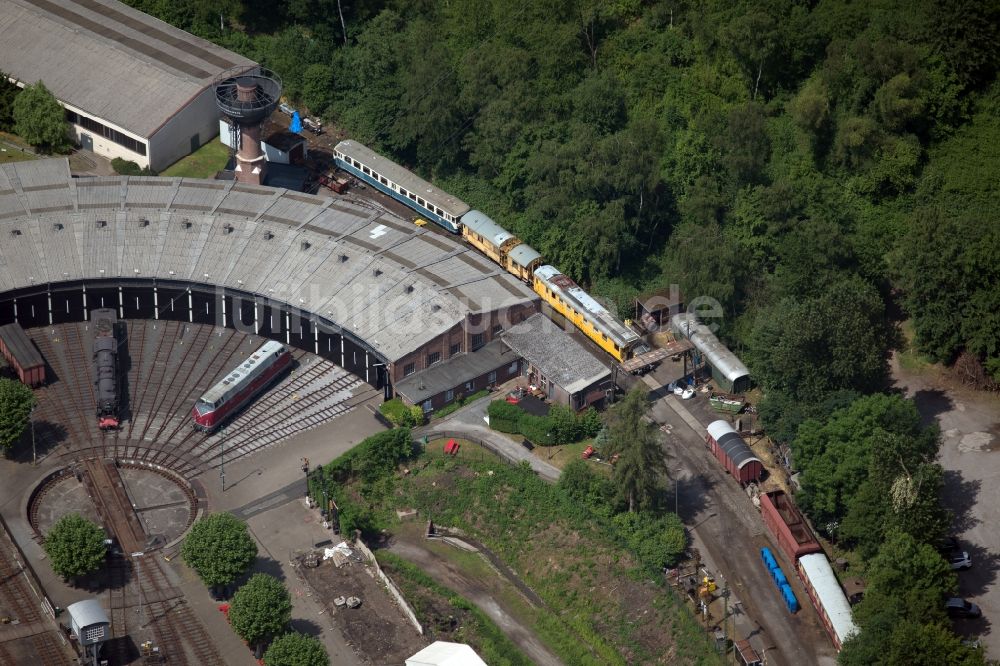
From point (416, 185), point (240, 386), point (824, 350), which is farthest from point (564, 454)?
point (416, 185)

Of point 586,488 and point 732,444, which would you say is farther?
point 732,444

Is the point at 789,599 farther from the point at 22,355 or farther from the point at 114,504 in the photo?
the point at 22,355

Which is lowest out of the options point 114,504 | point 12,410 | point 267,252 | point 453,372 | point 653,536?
point 653,536

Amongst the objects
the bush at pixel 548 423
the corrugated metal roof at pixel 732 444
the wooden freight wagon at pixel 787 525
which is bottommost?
the wooden freight wagon at pixel 787 525

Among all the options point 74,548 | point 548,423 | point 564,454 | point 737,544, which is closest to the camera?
point 74,548

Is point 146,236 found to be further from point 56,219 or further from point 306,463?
point 306,463

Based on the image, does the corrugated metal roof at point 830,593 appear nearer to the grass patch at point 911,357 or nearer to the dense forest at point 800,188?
the dense forest at point 800,188

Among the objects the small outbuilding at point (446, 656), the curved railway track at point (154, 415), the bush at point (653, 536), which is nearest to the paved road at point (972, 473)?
the bush at point (653, 536)
